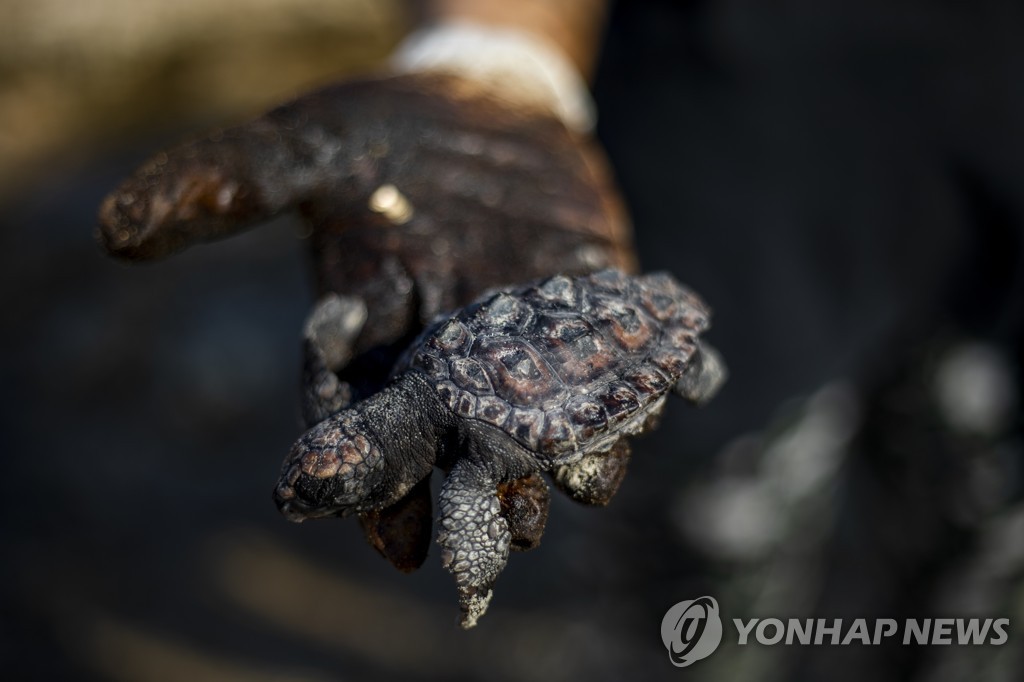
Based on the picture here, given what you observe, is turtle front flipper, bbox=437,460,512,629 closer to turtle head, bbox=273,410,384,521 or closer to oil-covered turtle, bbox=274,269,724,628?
oil-covered turtle, bbox=274,269,724,628

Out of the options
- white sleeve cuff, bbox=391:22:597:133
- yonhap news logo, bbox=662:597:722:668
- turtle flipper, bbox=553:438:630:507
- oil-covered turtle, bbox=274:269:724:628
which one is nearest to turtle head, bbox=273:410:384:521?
oil-covered turtle, bbox=274:269:724:628

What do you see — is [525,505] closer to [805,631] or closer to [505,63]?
[505,63]

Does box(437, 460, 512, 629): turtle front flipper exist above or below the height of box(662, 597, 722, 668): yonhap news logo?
above

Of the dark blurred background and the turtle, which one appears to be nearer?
the turtle

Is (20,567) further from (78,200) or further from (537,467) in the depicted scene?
(537,467)

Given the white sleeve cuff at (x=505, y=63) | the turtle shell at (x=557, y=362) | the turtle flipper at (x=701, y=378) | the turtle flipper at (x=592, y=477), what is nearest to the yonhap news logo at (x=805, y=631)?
the turtle flipper at (x=701, y=378)

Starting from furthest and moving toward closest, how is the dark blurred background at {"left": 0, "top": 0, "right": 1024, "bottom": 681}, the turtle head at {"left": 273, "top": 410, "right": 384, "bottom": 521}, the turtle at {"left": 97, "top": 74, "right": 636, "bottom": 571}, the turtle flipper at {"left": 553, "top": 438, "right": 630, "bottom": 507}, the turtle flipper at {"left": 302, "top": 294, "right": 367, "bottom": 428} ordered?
the dark blurred background at {"left": 0, "top": 0, "right": 1024, "bottom": 681} < the turtle at {"left": 97, "top": 74, "right": 636, "bottom": 571} < the turtle flipper at {"left": 302, "top": 294, "right": 367, "bottom": 428} < the turtle flipper at {"left": 553, "top": 438, "right": 630, "bottom": 507} < the turtle head at {"left": 273, "top": 410, "right": 384, "bottom": 521}

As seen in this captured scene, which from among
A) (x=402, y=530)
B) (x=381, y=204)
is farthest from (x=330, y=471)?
(x=381, y=204)
